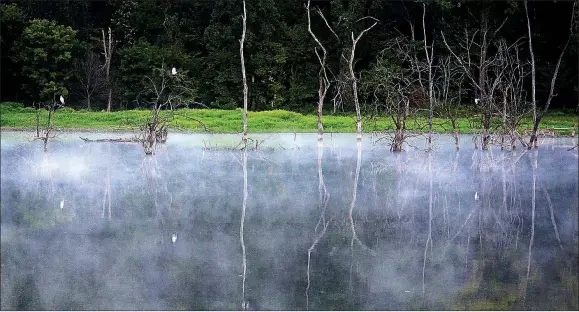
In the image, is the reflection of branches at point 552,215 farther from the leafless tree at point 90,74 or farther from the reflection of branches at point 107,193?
the leafless tree at point 90,74

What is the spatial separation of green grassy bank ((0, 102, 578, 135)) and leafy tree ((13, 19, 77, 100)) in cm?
331

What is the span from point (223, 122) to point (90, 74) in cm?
979

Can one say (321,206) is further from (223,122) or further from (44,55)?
(44,55)

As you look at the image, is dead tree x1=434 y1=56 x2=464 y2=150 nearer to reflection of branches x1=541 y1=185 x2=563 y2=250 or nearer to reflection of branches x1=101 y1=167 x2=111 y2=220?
reflection of branches x1=541 y1=185 x2=563 y2=250

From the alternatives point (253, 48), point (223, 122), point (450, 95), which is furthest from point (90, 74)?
point (450, 95)

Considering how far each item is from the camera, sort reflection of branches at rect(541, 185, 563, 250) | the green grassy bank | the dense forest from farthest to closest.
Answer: the dense forest
the green grassy bank
reflection of branches at rect(541, 185, 563, 250)

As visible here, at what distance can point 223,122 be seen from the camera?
32.1m

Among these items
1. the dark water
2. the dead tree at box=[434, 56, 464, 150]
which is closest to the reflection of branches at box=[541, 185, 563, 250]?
the dark water

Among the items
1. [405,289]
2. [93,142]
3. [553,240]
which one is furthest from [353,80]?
[405,289]

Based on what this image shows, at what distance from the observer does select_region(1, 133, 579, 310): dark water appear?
8.66 m

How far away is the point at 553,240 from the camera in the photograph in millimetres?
11430

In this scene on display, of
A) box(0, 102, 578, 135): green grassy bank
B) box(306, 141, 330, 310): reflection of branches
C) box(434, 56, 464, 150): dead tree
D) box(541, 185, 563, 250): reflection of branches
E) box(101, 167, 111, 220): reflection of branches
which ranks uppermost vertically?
box(434, 56, 464, 150): dead tree

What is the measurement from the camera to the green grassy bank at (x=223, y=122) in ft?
103

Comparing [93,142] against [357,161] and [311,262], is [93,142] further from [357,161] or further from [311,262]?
[311,262]
